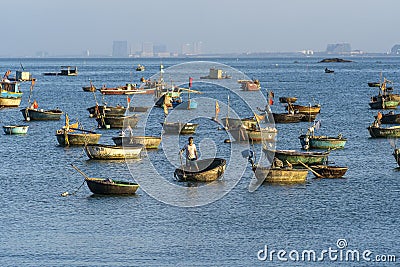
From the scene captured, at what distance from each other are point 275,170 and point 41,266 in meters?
18.8

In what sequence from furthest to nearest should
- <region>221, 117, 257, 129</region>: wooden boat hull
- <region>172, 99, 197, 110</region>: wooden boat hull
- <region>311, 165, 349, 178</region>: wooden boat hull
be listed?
<region>172, 99, 197, 110</region>: wooden boat hull → <region>221, 117, 257, 129</region>: wooden boat hull → <region>311, 165, 349, 178</region>: wooden boat hull

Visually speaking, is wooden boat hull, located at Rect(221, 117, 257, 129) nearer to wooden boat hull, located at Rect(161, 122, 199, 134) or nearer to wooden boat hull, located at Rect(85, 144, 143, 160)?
wooden boat hull, located at Rect(161, 122, 199, 134)

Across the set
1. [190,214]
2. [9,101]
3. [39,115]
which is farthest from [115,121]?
[190,214]

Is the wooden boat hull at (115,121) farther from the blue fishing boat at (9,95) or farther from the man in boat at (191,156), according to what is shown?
the blue fishing boat at (9,95)

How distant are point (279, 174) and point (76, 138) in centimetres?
2172

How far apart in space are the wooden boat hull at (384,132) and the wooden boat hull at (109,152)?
69.6ft

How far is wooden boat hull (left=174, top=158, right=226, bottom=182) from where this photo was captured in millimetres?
47438

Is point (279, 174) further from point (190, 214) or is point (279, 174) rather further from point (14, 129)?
point (14, 129)

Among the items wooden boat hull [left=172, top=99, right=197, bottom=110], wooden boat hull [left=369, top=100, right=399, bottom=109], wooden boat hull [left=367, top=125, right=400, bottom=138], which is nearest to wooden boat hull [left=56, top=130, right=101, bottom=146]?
wooden boat hull [left=367, top=125, right=400, bottom=138]

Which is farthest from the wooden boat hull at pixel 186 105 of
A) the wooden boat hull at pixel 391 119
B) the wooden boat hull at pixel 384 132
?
the wooden boat hull at pixel 384 132

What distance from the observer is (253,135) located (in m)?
66.8

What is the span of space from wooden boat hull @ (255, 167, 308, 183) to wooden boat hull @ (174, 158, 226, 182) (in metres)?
2.16

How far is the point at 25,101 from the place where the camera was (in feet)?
419

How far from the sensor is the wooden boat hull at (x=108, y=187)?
1705 inches
